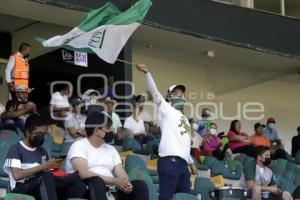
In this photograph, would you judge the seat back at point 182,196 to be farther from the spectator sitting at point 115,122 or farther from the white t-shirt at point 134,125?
the white t-shirt at point 134,125

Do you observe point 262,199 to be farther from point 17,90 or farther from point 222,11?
point 222,11

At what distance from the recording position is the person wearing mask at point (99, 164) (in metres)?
7.02

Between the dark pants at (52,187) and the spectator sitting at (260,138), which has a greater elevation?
the spectator sitting at (260,138)

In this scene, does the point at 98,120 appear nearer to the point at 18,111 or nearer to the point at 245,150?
the point at 18,111

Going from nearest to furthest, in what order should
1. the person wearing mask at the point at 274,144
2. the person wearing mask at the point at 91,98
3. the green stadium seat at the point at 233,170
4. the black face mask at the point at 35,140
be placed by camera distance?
the black face mask at the point at 35,140
the green stadium seat at the point at 233,170
the person wearing mask at the point at 91,98
the person wearing mask at the point at 274,144

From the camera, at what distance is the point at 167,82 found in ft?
59.1

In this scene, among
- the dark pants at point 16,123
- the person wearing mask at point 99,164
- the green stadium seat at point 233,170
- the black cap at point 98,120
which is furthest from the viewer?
the green stadium seat at point 233,170

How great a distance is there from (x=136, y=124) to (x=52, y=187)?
6.27 metres

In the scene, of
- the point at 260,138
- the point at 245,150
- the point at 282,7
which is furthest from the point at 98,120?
the point at 282,7

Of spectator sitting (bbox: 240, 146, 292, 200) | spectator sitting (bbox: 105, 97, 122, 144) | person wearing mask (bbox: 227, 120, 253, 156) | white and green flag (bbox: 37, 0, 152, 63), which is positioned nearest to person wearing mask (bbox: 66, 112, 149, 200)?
white and green flag (bbox: 37, 0, 152, 63)

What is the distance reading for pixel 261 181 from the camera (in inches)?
390

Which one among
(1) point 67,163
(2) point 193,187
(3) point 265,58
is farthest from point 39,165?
(3) point 265,58

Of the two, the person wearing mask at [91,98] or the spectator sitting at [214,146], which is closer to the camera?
the person wearing mask at [91,98]

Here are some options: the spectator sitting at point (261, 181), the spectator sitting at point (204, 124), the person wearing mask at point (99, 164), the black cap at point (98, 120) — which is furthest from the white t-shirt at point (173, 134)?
the spectator sitting at point (204, 124)
